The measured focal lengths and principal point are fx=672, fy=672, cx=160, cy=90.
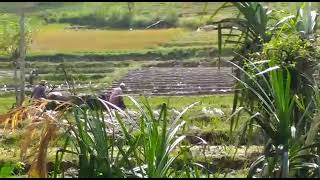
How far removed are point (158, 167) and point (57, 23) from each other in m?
37.2

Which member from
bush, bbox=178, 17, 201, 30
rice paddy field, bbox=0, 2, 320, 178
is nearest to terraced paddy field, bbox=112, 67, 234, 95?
bush, bbox=178, 17, 201, 30

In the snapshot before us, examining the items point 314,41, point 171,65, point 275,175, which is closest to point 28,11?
point 275,175

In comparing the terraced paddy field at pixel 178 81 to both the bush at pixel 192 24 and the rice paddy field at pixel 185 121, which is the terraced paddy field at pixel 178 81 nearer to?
the bush at pixel 192 24

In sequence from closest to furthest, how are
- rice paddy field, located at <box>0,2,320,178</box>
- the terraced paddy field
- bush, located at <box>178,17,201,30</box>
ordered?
rice paddy field, located at <box>0,2,320,178</box> → bush, located at <box>178,17,201,30</box> → the terraced paddy field

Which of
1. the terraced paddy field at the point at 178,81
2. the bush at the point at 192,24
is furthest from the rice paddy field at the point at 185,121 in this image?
the terraced paddy field at the point at 178,81

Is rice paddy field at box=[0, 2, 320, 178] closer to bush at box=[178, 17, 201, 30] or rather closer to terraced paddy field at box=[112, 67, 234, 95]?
bush at box=[178, 17, 201, 30]

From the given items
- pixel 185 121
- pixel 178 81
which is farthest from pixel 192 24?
pixel 178 81

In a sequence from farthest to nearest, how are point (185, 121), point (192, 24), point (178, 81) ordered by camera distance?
point (178, 81) < point (192, 24) < point (185, 121)

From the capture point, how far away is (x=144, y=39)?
34.4 metres

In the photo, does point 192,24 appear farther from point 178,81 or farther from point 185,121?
point 178,81

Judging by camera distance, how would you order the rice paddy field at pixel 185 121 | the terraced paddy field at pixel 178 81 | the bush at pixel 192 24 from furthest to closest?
the terraced paddy field at pixel 178 81 → the bush at pixel 192 24 → the rice paddy field at pixel 185 121

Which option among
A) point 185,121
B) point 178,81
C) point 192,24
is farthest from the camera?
point 178,81

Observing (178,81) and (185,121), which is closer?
(185,121)

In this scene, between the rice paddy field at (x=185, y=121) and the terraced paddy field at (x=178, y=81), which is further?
the terraced paddy field at (x=178, y=81)
